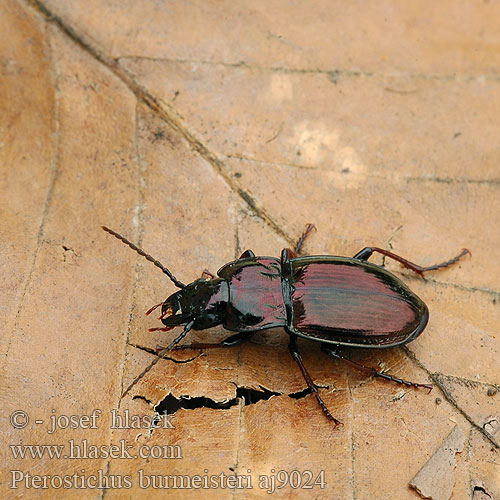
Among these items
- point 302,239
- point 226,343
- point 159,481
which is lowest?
point 159,481

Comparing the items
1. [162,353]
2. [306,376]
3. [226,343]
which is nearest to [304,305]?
[306,376]

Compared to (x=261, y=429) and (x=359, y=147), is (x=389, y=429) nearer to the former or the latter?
(x=261, y=429)

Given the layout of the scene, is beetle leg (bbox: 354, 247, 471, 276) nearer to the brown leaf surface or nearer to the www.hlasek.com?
the brown leaf surface

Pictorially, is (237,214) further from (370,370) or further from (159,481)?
(159,481)

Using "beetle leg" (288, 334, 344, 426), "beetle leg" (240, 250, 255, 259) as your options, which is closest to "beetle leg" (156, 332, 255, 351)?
"beetle leg" (288, 334, 344, 426)

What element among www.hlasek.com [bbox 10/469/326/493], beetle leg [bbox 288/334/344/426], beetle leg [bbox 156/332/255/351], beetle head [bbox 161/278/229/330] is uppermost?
beetle head [bbox 161/278/229/330]

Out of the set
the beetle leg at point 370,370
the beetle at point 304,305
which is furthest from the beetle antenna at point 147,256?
the beetle leg at point 370,370
